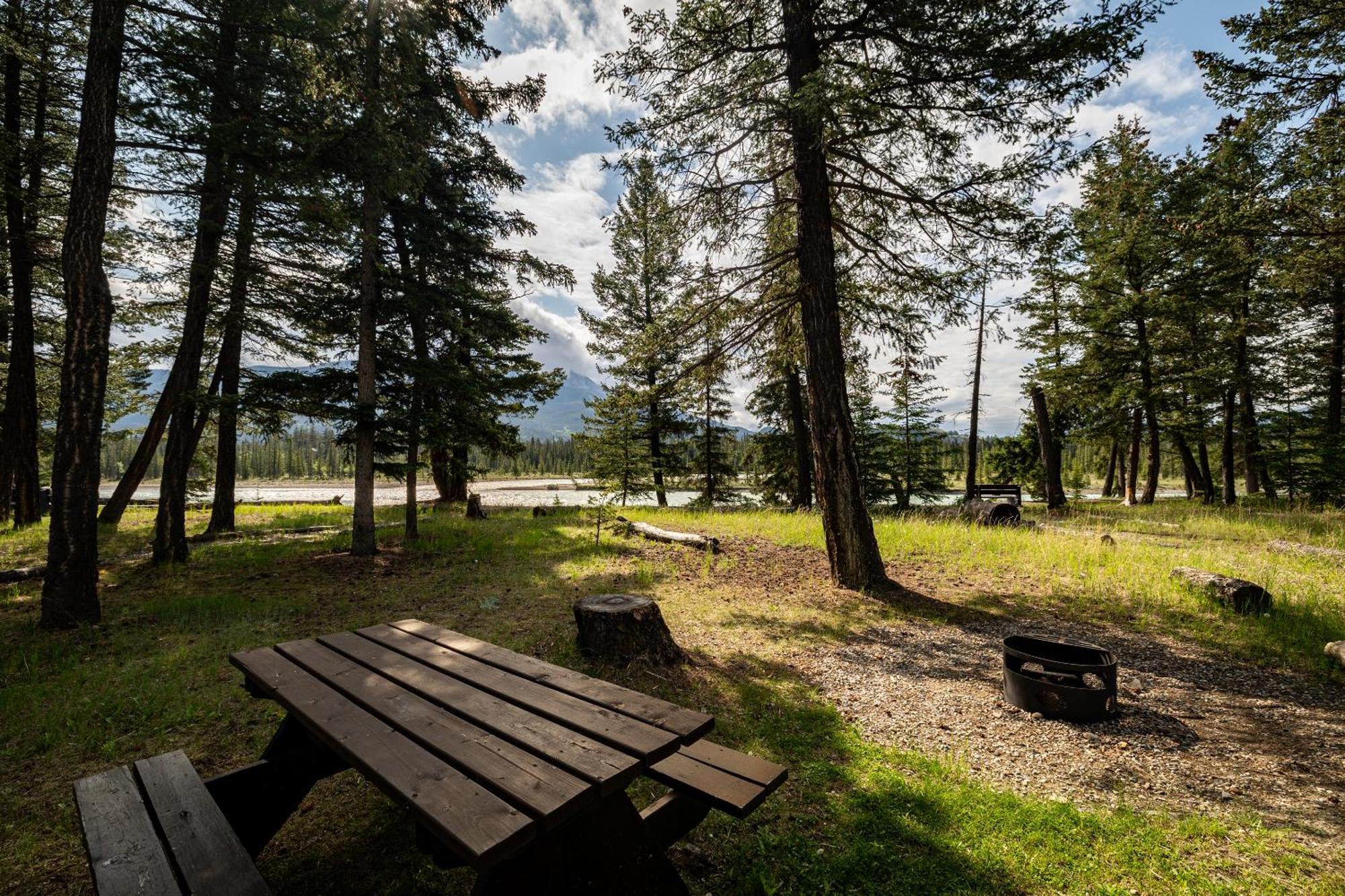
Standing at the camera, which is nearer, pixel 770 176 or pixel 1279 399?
pixel 770 176

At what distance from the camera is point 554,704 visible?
84.9 inches

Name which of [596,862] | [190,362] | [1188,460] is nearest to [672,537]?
[596,862]

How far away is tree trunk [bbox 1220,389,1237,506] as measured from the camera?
17766 mm

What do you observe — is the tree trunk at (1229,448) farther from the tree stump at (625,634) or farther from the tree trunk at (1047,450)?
the tree stump at (625,634)

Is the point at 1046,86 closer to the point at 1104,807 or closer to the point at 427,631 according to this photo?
the point at 1104,807

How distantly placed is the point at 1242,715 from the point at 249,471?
352 feet

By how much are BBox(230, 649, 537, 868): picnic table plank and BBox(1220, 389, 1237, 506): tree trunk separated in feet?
82.3

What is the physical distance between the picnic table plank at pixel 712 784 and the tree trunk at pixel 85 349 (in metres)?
7.16

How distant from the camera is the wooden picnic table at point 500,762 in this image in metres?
1.55

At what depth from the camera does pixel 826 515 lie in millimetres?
7629

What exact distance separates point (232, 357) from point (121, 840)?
11.5 metres

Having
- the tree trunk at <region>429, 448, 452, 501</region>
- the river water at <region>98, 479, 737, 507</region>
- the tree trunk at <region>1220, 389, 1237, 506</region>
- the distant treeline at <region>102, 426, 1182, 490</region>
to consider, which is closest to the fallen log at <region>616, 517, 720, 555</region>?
the river water at <region>98, 479, 737, 507</region>

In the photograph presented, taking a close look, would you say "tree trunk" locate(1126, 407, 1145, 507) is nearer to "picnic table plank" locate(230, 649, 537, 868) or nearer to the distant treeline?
the distant treeline

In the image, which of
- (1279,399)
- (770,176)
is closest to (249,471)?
(770,176)
